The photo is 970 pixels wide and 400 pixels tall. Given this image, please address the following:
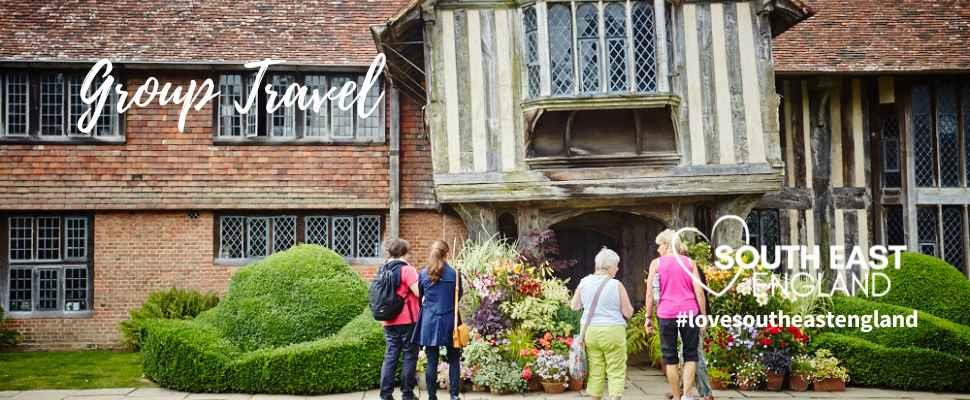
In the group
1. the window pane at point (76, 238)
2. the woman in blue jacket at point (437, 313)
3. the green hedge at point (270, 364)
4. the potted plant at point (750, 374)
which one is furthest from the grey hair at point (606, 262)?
the window pane at point (76, 238)

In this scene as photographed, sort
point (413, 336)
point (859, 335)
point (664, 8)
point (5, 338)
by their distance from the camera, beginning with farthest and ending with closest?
point (5, 338)
point (664, 8)
point (859, 335)
point (413, 336)

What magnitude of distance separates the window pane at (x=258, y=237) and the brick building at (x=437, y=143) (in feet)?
0.11

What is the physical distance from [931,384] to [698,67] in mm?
5226

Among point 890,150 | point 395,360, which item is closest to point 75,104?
point 395,360

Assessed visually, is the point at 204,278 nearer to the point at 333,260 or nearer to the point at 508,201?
the point at 333,260

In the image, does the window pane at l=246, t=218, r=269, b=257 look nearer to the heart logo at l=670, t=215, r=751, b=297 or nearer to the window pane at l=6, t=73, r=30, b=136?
the window pane at l=6, t=73, r=30, b=136

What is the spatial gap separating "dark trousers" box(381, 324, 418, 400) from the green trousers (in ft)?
6.00

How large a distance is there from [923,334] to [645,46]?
5.24m

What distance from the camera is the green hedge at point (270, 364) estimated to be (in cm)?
975

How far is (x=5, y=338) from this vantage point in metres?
14.2

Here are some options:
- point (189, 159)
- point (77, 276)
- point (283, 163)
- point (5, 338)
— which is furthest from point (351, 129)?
point (5, 338)

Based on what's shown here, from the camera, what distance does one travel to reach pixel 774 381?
10.1 meters

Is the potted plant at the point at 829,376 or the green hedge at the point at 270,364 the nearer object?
the green hedge at the point at 270,364

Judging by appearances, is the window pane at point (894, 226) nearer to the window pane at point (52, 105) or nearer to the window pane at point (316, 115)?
the window pane at point (316, 115)
